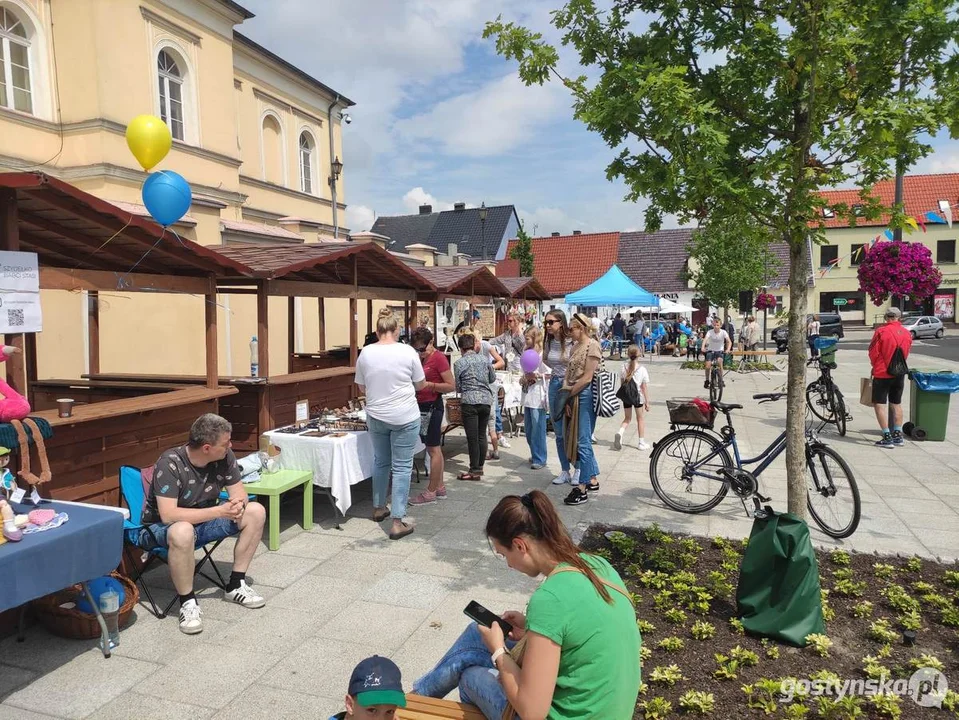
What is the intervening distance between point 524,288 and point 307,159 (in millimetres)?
8559

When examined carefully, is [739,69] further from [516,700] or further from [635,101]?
[516,700]

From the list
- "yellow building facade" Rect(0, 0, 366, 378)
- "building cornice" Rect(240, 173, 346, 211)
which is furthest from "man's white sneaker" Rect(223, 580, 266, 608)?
"building cornice" Rect(240, 173, 346, 211)

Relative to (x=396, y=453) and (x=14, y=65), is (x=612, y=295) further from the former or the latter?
(x=396, y=453)

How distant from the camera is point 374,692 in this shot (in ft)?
6.80

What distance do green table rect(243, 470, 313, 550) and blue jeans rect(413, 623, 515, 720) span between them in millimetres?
2860

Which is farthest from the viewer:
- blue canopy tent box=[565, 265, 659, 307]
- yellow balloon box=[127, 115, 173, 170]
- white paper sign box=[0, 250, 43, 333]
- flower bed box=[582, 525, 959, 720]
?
blue canopy tent box=[565, 265, 659, 307]

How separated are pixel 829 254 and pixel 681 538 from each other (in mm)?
47996

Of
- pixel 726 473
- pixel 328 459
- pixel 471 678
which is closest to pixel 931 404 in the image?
pixel 726 473

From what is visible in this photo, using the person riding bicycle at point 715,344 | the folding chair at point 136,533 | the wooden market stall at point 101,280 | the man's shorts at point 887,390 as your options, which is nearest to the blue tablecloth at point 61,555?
the folding chair at point 136,533

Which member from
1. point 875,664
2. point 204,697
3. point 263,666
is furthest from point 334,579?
point 875,664

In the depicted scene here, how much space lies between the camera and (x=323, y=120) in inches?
856

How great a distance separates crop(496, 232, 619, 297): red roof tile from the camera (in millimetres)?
42625

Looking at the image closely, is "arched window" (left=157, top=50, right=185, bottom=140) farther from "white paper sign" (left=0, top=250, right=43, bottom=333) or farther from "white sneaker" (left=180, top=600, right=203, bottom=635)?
"white sneaker" (left=180, top=600, right=203, bottom=635)

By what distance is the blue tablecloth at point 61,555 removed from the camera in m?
3.12
